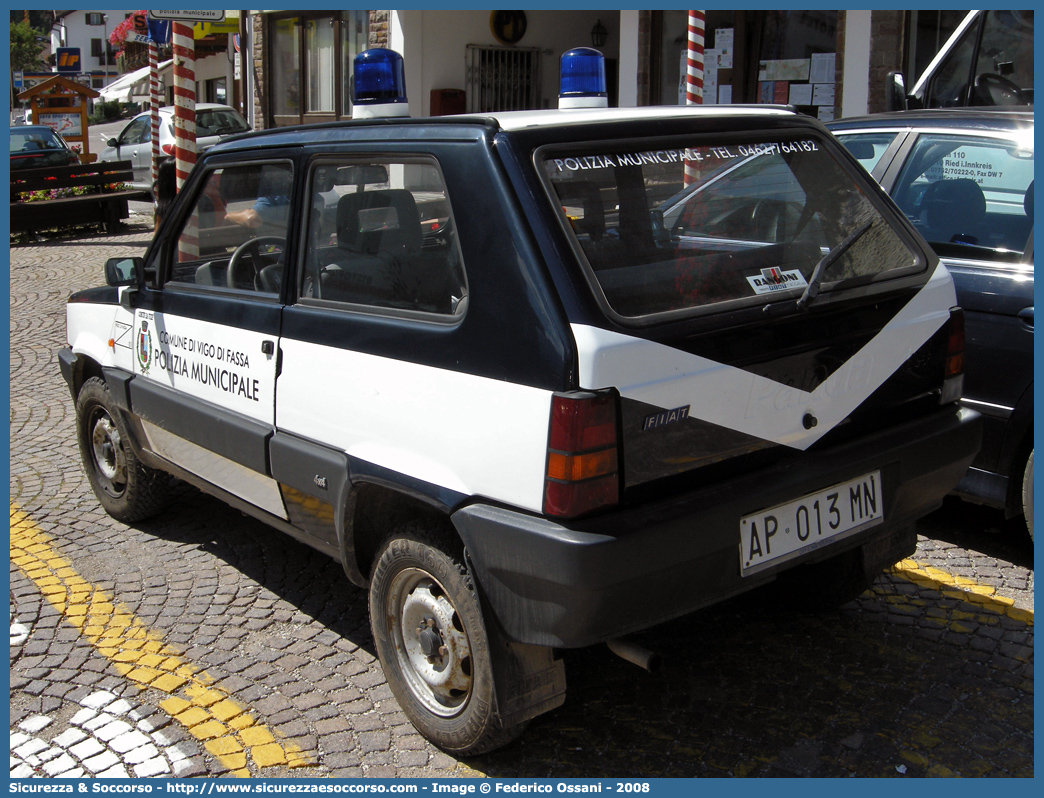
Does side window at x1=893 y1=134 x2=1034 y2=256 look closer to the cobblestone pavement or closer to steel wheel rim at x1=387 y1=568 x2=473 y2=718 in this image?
the cobblestone pavement

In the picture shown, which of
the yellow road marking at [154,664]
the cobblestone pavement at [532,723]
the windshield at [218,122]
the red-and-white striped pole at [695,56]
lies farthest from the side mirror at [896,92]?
the windshield at [218,122]

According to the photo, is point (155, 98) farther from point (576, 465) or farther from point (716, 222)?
point (576, 465)

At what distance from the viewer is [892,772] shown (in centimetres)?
279

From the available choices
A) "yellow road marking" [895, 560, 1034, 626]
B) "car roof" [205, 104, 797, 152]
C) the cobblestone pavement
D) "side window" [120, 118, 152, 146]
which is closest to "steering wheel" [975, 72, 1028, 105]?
the cobblestone pavement

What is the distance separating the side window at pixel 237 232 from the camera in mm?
3490

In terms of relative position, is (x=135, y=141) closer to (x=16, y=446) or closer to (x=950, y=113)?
(x=16, y=446)

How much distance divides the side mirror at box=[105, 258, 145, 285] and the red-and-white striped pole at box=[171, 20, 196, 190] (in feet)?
13.5

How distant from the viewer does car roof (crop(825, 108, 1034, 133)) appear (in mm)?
4297

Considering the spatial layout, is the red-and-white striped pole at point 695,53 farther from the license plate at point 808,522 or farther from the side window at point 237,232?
the license plate at point 808,522

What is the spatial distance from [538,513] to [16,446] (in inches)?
188

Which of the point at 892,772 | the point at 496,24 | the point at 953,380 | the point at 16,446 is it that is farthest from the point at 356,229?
the point at 496,24

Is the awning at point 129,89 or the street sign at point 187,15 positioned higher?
the awning at point 129,89

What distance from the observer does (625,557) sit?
244 cm

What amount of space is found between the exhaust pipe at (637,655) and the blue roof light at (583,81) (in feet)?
6.02
